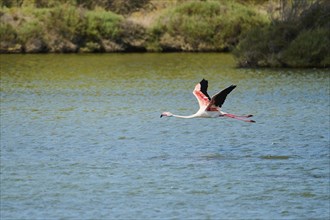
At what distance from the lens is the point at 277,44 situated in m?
37.5

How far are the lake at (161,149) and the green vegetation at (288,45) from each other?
1351 millimetres

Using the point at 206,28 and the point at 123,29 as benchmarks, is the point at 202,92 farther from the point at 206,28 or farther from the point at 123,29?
the point at 123,29

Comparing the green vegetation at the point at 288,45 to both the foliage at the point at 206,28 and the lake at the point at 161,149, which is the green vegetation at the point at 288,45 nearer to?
the lake at the point at 161,149

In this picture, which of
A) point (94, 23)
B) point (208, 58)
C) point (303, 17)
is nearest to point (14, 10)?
point (94, 23)

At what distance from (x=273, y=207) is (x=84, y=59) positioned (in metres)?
→ 29.4

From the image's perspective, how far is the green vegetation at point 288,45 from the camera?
36969mm

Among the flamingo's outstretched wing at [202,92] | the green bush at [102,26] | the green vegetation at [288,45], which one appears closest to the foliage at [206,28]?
the green bush at [102,26]

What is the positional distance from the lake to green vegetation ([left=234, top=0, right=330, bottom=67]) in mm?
1351

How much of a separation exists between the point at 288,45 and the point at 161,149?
59.1 ft

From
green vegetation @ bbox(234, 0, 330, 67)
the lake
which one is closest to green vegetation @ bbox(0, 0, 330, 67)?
green vegetation @ bbox(234, 0, 330, 67)

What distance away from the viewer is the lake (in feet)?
51.3

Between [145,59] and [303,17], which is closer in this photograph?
[303,17]

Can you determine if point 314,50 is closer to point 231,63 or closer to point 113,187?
point 231,63

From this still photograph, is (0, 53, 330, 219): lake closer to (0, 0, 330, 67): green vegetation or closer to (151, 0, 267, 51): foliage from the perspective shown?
(0, 0, 330, 67): green vegetation
